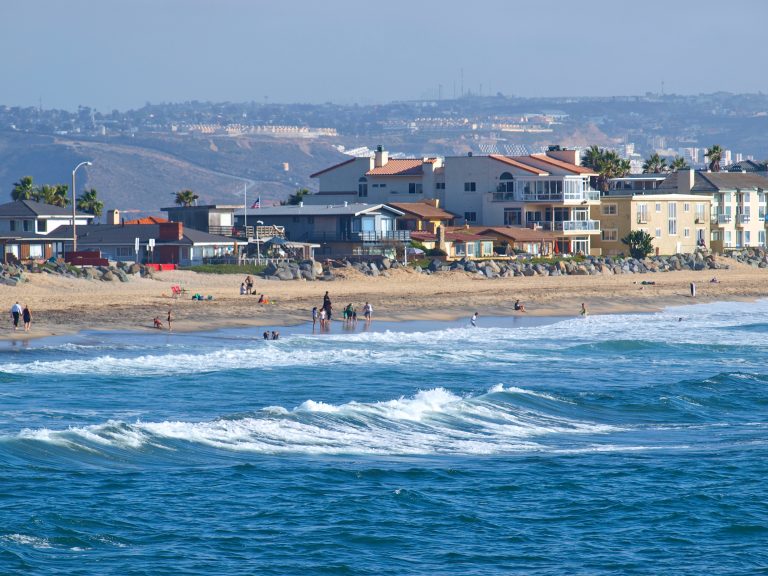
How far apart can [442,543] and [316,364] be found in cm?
1789

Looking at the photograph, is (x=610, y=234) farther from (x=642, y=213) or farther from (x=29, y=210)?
(x=29, y=210)

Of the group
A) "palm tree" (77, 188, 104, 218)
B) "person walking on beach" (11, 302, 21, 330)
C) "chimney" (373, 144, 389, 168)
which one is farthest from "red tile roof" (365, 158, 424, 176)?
"person walking on beach" (11, 302, 21, 330)

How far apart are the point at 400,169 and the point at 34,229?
102ft

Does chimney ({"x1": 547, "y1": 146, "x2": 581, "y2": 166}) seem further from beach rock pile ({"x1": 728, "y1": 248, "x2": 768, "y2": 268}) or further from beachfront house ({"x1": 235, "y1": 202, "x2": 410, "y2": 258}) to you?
beachfront house ({"x1": 235, "y1": 202, "x2": 410, "y2": 258})

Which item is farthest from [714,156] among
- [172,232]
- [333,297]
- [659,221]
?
[333,297]

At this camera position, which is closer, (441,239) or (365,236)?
(441,239)

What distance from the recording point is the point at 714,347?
45.4 meters

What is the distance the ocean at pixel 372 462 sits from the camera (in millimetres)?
20141

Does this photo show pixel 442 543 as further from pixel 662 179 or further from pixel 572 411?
pixel 662 179

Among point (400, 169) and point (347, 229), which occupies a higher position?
point (400, 169)

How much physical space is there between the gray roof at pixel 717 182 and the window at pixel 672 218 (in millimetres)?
5419

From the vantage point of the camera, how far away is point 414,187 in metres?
93.2

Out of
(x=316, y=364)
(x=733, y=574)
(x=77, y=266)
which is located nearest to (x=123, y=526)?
(x=733, y=574)

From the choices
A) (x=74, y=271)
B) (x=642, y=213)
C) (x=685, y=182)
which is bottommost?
(x=74, y=271)
